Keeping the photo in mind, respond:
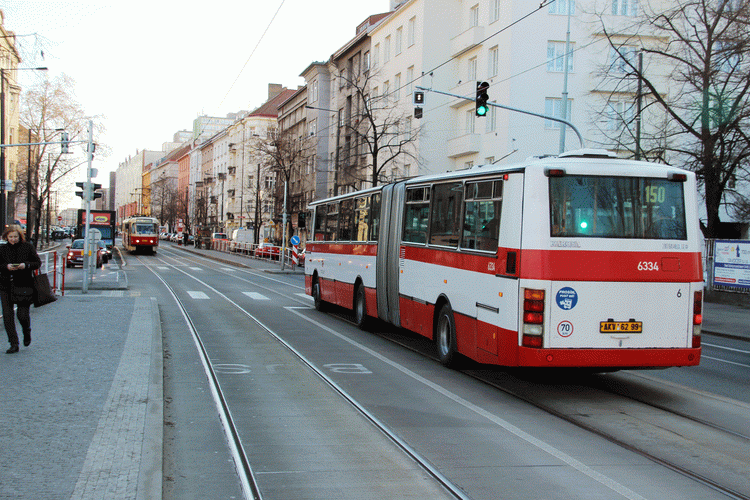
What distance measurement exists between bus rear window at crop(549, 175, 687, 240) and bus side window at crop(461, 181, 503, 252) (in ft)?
2.83

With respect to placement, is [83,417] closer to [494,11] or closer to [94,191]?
[94,191]

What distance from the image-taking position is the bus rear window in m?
8.48

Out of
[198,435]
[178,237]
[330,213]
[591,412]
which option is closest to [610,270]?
[591,412]

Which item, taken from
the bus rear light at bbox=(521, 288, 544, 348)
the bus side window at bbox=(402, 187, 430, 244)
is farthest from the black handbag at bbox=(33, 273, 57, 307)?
the bus rear light at bbox=(521, 288, 544, 348)

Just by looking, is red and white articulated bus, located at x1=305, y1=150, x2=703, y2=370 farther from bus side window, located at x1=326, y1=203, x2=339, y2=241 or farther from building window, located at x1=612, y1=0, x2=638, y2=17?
building window, located at x1=612, y1=0, x2=638, y2=17

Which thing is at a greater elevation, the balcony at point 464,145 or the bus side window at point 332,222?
the balcony at point 464,145

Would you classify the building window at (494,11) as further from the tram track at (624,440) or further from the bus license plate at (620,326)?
the bus license plate at (620,326)

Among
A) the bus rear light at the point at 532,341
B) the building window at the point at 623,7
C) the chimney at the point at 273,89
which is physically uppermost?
the chimney at the point at 273,89

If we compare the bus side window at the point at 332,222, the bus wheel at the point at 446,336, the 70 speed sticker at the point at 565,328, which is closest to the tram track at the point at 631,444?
the bus wheel at the point at 446,336

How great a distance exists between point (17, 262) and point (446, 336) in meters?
6.02

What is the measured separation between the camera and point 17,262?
10328mm

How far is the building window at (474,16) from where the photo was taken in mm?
44094

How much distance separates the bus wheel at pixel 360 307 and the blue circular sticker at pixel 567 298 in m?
7.48

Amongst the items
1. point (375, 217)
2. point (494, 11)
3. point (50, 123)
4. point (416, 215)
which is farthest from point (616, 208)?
point (50, 123)
